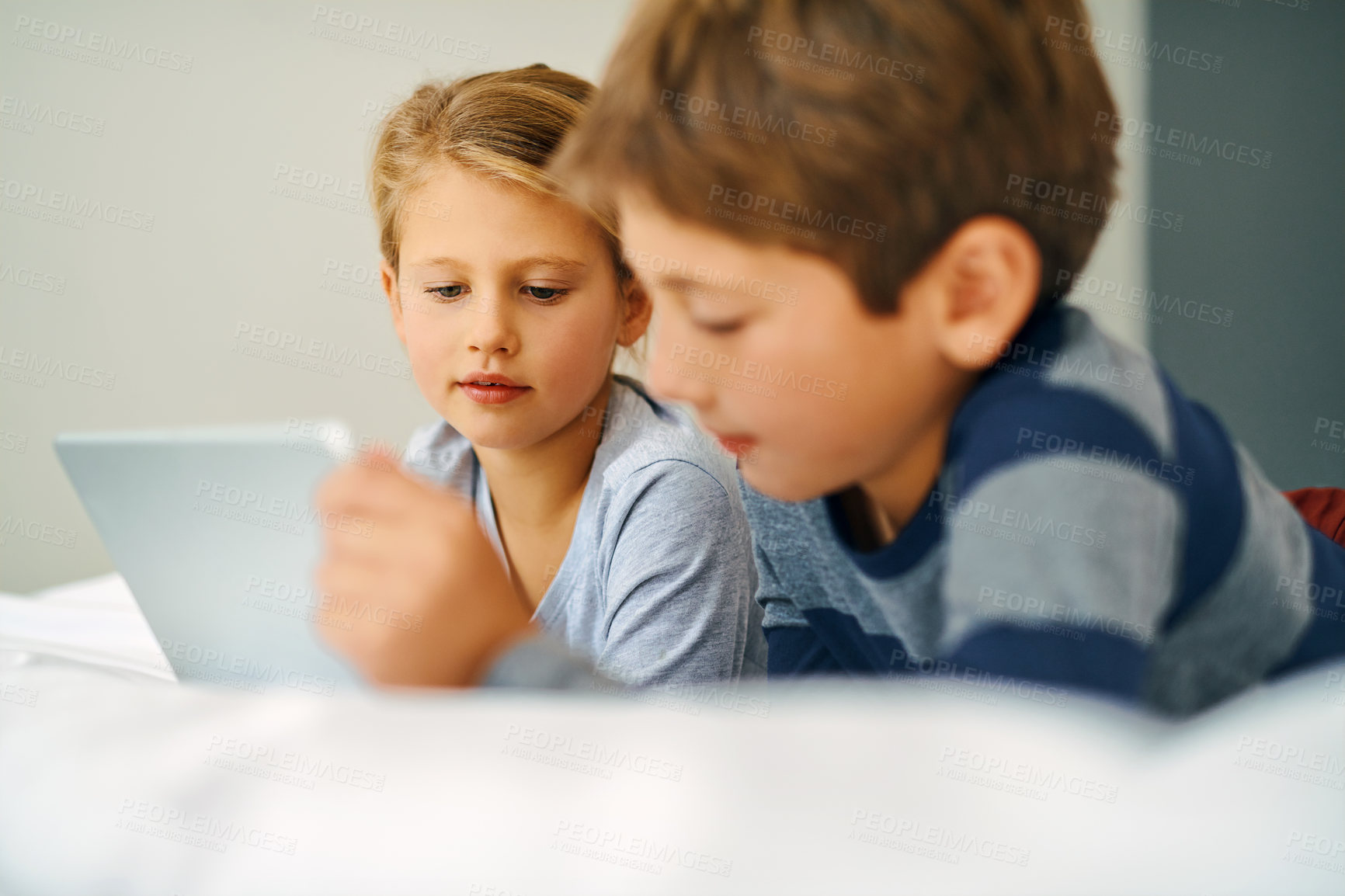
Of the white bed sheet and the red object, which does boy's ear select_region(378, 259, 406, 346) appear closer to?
the white bed sheet

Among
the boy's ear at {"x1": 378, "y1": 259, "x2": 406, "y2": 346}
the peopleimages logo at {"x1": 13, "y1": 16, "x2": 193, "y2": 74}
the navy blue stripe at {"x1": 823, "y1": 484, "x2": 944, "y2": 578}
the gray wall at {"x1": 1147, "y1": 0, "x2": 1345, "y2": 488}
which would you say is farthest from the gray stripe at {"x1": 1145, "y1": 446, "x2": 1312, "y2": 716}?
the peopleimages logo at {"x1": 13, "y1": 16, "x2": 193, "y2": 74}

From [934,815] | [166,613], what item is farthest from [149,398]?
[934,815]

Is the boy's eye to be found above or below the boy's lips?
above

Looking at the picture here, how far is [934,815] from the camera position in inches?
12.2

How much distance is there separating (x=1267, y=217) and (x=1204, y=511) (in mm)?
1001

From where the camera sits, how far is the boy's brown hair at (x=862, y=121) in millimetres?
398

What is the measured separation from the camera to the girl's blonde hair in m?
0.70

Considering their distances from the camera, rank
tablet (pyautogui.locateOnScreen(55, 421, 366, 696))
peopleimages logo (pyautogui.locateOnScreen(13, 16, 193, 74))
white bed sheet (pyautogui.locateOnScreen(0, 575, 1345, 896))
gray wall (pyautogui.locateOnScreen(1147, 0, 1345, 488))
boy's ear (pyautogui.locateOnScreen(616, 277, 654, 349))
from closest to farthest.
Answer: white bed sheet (pyautogui.locateOnScreen(0, 575, 1345, 896)) < tablet (pyautogui.locateOnScreen(55, 421, 366, 696)) < boy's ear (pyautogui.locateOnScreen(616, 277, 654, 349)) < gray wall (pyautogui.locateOnScreen(1147, 0, 1345, 488)) < peopleimages logo (pyautogui.locateOnScreen(13, 16, 193, 74))

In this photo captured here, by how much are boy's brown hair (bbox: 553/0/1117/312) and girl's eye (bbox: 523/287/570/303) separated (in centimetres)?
24

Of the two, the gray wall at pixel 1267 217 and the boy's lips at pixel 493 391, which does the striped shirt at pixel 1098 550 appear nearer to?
the boy's lips at pixel 493 391

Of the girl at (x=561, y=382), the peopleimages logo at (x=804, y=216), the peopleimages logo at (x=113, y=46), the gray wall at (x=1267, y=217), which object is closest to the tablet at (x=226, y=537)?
the girl at (x=561, y=382)

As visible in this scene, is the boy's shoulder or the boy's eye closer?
the boy's shoulder

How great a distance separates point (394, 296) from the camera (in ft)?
2.71

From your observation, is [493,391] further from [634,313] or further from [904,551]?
[904,551]
